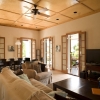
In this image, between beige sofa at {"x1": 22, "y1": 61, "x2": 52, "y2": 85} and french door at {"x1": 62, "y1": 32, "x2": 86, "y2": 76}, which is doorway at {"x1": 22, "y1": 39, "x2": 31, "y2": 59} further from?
beige sofa at {"x1": 22, "y1": 61, "x2": 52, "y2": 85}

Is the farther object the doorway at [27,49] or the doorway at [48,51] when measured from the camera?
the doorway at [27,49]

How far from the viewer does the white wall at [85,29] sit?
425 centimetres

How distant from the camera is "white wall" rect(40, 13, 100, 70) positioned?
4246 millimetres

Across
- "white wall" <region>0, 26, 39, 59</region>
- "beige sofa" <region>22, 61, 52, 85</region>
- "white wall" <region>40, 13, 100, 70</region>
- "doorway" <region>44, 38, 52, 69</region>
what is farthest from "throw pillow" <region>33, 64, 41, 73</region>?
"white wall" <region>0, 26, 39, 59</region>

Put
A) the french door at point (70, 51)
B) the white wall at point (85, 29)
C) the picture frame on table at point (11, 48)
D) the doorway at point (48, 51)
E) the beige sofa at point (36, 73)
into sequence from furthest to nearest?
the doorway at point (48, 51) < the picture frame on table at point (11, 48) < the french door at point (70, 51) < the white wall at point (85, 29) < the beige sofa at point (36, 73)

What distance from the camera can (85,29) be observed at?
4.68 meters

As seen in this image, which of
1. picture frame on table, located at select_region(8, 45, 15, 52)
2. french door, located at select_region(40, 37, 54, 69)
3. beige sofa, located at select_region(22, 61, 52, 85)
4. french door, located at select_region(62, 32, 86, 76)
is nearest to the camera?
beige sofa, located at select_region(22, 61, 52, 85)

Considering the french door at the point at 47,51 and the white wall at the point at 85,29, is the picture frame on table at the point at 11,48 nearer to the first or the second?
the french door at the point at 47,51

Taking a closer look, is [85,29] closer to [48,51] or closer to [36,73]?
[36,73]

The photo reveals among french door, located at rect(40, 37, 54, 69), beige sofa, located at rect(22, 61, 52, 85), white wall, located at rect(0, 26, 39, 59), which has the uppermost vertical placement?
white wall, located at rect(0, 26, 39, 59)

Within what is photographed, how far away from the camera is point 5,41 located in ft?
21.4

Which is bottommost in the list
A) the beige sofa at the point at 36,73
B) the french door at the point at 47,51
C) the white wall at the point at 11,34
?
the beige sofa at the point at 36,73

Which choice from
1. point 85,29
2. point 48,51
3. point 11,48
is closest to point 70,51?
point 85,29

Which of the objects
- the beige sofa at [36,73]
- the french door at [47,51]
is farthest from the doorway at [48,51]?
the beige sofa at [36,73]
